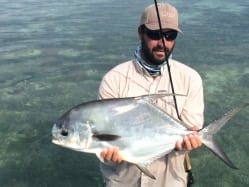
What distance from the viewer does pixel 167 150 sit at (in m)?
3.21

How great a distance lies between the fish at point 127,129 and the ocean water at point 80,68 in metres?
2.65

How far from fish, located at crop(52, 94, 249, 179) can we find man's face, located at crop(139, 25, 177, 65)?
1.45ft

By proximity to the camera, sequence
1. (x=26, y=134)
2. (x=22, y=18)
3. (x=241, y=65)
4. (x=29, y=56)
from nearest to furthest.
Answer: (x=26, y=134)
(x=241, y=65)
(x=29, y=56)
(x=22, y=18)

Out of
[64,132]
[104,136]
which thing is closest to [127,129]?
[104,136]

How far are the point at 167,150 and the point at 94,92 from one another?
219 inches

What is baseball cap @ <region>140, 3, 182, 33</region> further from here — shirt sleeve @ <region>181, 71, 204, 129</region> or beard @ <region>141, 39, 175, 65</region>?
shirt sleeve @ <region>181, 71, 204, 129</region>

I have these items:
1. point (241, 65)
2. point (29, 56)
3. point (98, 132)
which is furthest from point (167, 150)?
point (29, 56)

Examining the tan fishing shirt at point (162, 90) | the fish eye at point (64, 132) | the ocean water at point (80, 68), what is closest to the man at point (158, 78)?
the tan fishing shirt at point (162, 90)

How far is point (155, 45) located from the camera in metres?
3.38

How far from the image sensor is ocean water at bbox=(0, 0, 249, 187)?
600 centimetres

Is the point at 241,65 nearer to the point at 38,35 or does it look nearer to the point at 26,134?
the point at 26,134

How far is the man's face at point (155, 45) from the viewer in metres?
3.38

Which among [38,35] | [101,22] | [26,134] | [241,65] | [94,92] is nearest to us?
[26,134]

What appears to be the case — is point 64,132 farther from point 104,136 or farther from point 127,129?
point 127,129
